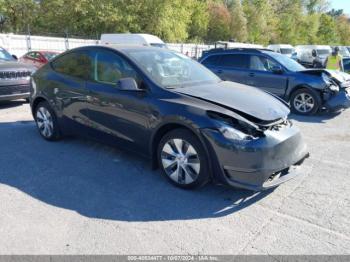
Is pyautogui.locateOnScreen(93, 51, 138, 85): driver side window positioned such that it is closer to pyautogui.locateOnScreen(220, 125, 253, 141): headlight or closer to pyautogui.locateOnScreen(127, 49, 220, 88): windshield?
pyautogui.locateOnScreen(127, 49, 220, 88): windshield

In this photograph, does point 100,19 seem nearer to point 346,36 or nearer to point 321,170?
point 321,170

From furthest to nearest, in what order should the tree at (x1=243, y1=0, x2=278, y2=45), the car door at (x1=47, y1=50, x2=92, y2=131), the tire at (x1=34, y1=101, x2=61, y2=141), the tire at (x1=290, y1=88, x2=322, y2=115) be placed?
the tree at (x1=243, y1=0, x2=278, y2=45) < the tire at (x1=290, y1=88, x2=322, y2=115) < the tire at (x1=34, y1=101, x2=61, y2=141) < the car door at (x1=47, y1=50, x2=92, y2=131)

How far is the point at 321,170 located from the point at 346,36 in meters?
84.1

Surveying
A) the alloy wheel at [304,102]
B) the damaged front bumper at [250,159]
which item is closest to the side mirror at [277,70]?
the alloy wheel at [304,102]

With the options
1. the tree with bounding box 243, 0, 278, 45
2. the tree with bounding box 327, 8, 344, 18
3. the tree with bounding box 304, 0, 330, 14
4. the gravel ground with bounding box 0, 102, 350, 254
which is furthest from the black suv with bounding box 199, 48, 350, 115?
the tree with bounding box 327, 8, 344, 18

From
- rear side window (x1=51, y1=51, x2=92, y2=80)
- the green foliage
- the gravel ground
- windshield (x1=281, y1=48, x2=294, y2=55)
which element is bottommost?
the gravel ground

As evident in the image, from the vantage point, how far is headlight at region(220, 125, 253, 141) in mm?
3471

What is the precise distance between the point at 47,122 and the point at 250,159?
3.63 meters

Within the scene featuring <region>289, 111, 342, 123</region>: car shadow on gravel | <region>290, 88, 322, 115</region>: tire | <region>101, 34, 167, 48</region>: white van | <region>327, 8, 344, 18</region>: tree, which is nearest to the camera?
<region>289, 111, 342, 123</region>: car shadow on gravel

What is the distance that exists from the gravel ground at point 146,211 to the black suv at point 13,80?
344 cm

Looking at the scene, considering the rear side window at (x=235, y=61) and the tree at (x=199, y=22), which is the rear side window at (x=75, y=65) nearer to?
the rear side window at (x=235, y=61)

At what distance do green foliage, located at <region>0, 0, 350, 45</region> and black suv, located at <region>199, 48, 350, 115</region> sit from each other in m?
19.0

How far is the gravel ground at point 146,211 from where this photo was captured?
297cm

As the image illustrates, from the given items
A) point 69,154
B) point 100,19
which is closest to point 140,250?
point 69,154
